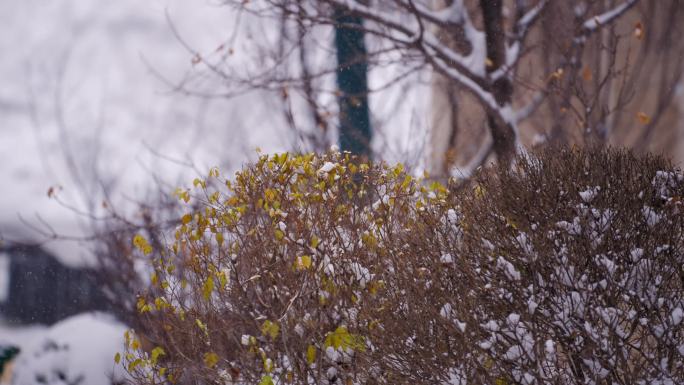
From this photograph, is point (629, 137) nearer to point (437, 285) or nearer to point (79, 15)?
point (437, 285)

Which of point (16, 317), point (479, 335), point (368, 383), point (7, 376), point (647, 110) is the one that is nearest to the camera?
point (479, 335)

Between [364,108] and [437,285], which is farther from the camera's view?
[364,108]

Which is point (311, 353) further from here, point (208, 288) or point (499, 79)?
point (499, 79)

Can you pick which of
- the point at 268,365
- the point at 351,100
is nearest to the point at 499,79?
the point at 351,100

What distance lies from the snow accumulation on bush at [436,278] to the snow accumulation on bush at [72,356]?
340cm

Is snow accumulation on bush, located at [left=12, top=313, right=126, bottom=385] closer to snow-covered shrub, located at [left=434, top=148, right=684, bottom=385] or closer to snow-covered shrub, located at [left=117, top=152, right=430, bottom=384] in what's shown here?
snow-covered shrub, located at [left=117, top=152, right=430, bottom=384]

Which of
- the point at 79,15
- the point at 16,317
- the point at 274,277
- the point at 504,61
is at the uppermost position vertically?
the point at 79,15

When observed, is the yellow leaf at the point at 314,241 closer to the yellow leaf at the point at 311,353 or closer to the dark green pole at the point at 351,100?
the yellow leaf at the point at 311,353

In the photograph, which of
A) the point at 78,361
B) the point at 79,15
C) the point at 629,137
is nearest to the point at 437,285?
the point at 78,361

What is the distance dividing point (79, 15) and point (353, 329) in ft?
80.0

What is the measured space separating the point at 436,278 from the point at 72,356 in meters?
5.47

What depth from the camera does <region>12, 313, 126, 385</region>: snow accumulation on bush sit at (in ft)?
27.4

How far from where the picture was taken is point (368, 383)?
4629 millimetres

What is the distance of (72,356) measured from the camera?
28.1ft
